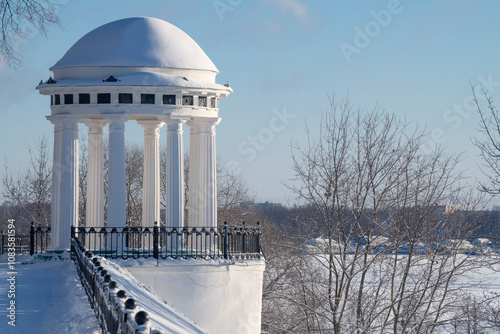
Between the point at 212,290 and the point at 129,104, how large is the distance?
6184 millimetres

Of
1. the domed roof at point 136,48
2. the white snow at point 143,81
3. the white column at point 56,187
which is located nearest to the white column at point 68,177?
the white column at point 56,187

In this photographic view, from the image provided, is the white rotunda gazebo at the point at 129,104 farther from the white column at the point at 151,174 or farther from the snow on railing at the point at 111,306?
the snow on railing at the point at 111,306

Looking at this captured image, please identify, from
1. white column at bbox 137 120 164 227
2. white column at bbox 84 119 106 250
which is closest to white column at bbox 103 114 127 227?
white column at bbox 84 119 106 250

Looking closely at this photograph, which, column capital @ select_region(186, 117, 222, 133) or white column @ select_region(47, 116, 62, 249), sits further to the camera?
column capital @ select_region(186, 117, 222, 133)

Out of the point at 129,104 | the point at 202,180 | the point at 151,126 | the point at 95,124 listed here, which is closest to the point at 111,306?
the point at 129,104

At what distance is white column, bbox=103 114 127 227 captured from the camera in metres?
25.7

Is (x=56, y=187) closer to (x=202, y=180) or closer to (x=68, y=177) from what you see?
(x=68, y=177)

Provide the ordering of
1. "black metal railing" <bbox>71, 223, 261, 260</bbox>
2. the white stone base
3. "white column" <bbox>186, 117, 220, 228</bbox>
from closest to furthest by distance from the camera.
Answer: the white stone base < "black metal railing" <bbox>71, 223, 261, 260</bbox> < "white column" <bbox>186, 117, 220, 228</bbox>

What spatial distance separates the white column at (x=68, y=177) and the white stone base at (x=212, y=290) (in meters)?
3.46

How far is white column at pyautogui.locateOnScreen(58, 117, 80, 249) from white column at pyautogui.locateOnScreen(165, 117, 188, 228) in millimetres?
2953

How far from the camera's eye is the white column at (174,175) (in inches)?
1025

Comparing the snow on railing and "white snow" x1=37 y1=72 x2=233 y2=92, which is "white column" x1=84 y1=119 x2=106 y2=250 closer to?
"white snow" x1=37 y1=72 x2=233 y2=92

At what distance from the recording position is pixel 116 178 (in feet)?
85.0

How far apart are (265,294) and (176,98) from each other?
23539 millimetres
